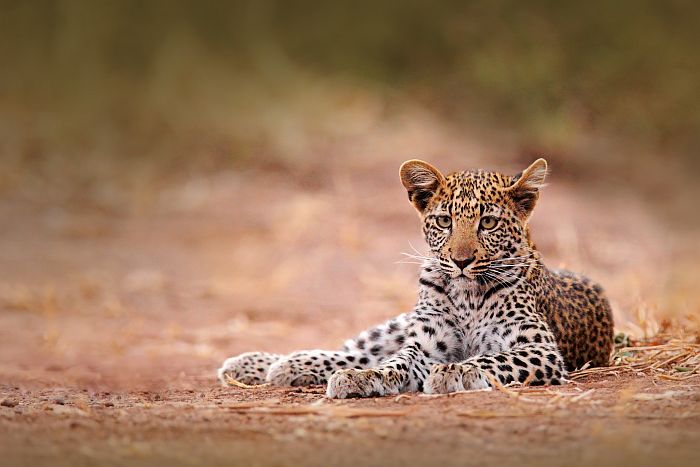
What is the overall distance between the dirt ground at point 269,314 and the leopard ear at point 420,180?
1459mm

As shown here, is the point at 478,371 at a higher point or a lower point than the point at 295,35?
lower

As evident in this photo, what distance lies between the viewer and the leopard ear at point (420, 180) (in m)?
7.50

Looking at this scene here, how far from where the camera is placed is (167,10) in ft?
75.4

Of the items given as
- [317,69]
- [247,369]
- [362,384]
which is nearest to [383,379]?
[362,384]

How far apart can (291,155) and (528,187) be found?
11787 mm

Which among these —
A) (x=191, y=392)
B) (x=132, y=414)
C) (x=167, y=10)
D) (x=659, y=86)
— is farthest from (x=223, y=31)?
(x=132, y=414)

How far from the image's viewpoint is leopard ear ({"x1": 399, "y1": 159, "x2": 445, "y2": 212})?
7.50 meters

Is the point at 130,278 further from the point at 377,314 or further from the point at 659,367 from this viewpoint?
the point at 659,367

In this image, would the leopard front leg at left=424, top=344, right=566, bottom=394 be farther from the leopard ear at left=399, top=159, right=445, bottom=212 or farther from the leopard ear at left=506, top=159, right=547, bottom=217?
the leopard ear at left=399, top=159, right=445, bottom=212

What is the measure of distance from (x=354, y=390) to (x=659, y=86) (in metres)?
16.1

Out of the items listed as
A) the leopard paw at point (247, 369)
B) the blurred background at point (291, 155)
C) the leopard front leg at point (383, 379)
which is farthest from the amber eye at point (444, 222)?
the blurred background at point (291, 155)

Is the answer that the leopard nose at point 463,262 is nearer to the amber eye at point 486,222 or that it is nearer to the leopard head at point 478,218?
the leopard head at point 478,218

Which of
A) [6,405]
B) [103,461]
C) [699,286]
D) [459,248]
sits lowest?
[103,461]

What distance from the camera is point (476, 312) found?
7406mm
